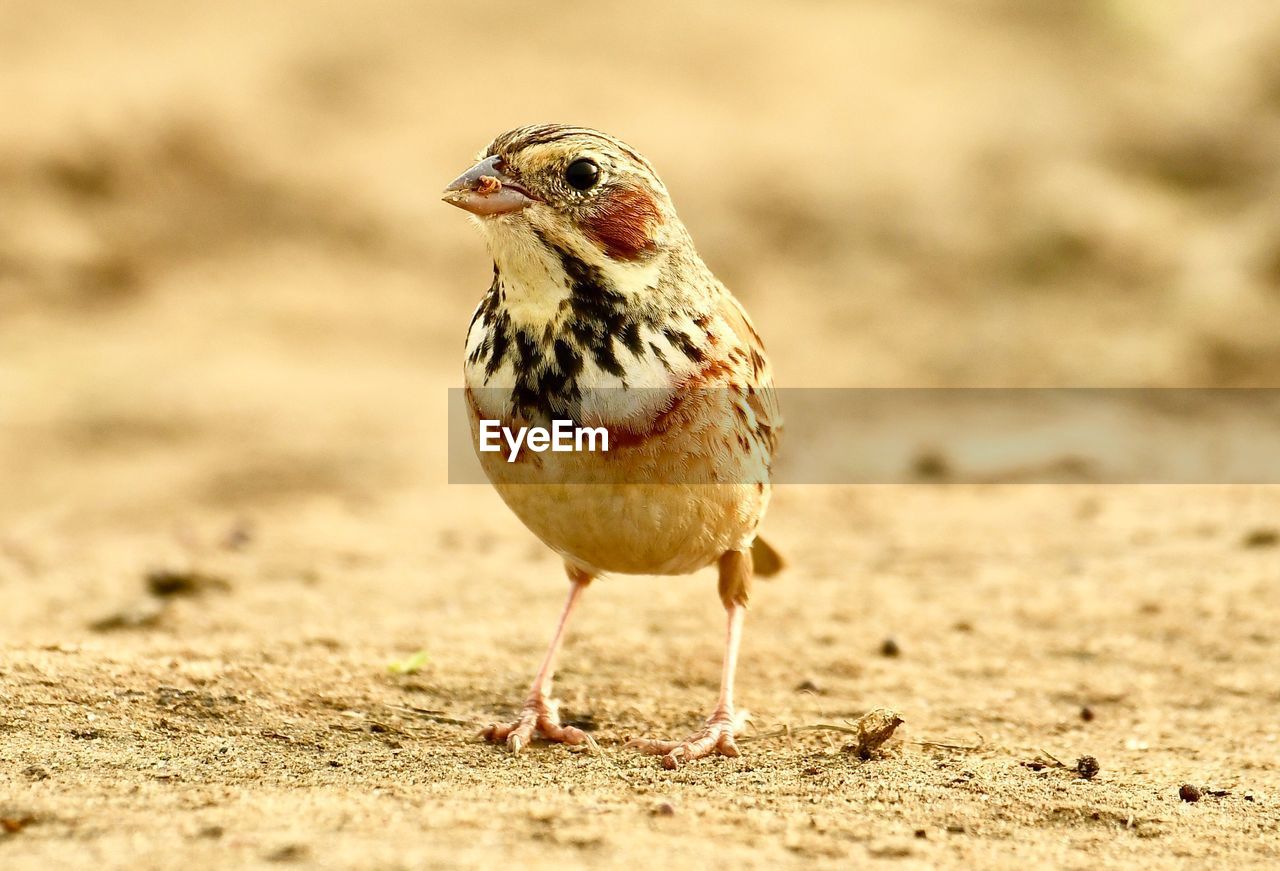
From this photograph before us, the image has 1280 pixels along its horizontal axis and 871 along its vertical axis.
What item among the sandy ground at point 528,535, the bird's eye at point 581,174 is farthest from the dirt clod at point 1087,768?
the bird's eye at point 581,174

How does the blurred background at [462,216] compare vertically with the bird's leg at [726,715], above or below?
above

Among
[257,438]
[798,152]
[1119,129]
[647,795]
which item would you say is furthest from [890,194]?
[647,795]

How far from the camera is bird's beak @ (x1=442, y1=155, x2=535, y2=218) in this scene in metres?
4.34

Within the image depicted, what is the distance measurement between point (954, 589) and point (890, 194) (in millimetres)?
6482

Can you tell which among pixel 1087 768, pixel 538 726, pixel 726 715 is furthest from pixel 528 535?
pixel 1087 768

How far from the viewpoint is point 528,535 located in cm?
811

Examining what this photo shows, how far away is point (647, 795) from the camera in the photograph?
13.1 feet

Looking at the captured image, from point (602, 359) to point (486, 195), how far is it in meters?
0.60

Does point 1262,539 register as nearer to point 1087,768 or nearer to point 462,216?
point 1087,768

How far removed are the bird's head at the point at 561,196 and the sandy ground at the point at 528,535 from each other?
5.16ft

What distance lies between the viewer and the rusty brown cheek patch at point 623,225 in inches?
173

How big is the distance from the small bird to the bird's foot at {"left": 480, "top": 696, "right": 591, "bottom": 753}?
6 cm

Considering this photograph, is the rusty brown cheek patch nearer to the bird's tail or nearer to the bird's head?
the bird's head

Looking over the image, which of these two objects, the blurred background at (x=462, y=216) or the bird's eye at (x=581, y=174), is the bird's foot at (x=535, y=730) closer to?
the bird's eye at (x=581, y=174)
